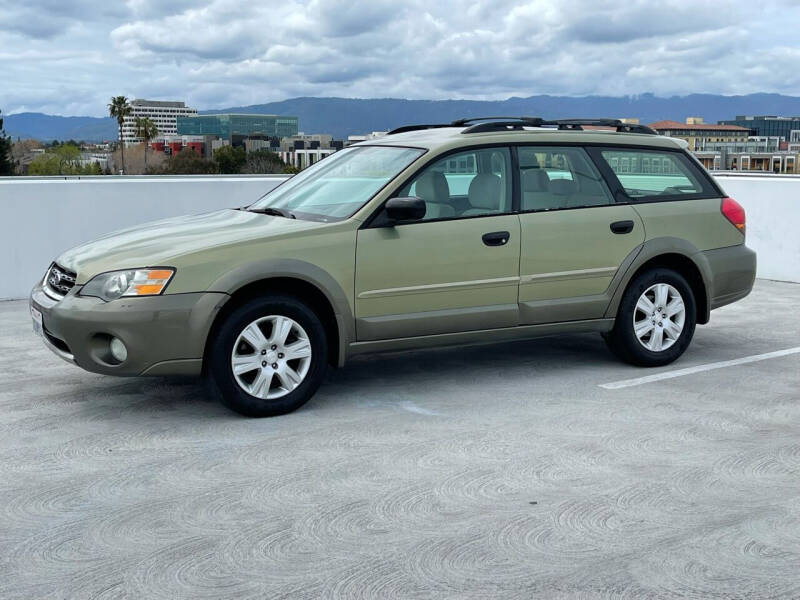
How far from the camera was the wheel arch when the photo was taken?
6.63 m

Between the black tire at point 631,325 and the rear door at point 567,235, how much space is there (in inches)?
7.7

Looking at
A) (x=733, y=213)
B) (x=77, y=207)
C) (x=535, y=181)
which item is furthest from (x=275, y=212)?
(x=77, y=207)

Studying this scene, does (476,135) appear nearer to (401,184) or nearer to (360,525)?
(401,184)

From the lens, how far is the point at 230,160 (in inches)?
5630

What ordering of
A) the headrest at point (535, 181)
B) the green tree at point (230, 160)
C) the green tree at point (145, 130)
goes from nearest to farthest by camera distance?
the headrest at point (535, 181), the green tree at point (230, 160), the green tree at point (145, 130)

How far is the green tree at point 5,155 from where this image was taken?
106688mm

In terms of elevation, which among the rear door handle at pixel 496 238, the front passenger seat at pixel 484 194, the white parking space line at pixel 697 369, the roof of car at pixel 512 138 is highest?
the roof of car at pixel 512 138

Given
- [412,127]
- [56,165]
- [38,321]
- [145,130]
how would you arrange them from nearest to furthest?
[38,321] < [412,127] < [145,130] < [56,165]

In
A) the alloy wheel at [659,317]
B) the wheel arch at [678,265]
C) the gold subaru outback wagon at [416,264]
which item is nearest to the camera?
the gold subaru outback wagon at [416,264]

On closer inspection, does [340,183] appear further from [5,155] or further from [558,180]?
[5,155]

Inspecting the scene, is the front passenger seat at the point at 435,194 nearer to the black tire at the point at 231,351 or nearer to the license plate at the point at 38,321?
the black tire at the point at 231,351

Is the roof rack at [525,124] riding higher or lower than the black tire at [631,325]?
higher

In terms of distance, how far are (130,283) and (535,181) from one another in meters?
2.67

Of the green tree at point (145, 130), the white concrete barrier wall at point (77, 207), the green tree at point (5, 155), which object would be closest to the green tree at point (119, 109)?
the green tree at point (145, 130)
